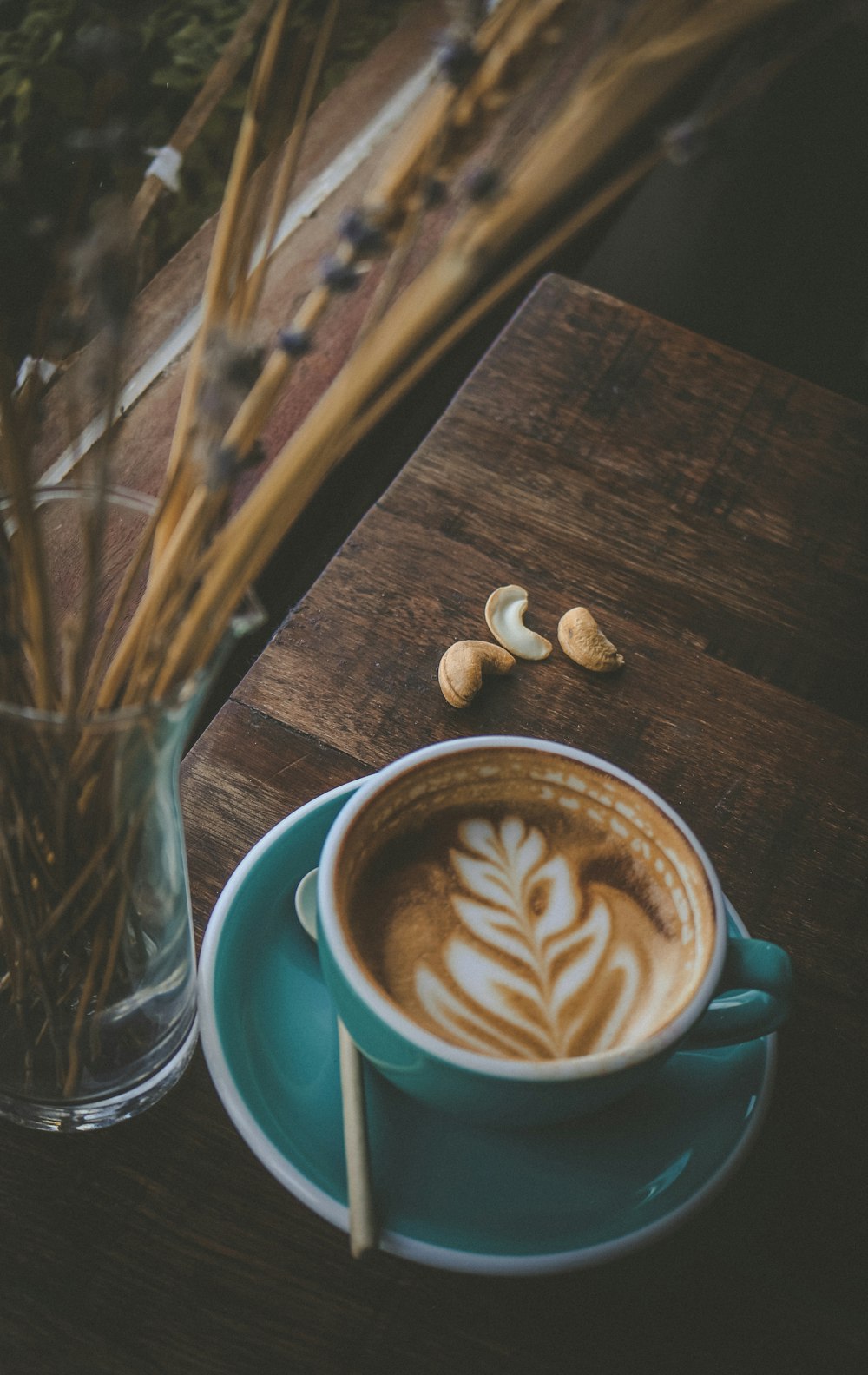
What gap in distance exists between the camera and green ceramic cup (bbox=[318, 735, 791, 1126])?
1.79ft

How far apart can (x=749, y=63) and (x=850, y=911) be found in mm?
580

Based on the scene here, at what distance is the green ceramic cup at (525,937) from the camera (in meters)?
0.54

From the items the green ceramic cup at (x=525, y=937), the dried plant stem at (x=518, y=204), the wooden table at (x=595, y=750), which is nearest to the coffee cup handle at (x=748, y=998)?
the green ceramic cup at (x=525, y=937)

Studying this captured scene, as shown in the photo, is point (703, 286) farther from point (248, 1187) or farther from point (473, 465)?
point (248, 1187)

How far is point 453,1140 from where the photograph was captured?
0.60 m

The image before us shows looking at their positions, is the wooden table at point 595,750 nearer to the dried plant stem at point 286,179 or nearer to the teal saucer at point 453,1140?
the teal saucer at point 453,1140

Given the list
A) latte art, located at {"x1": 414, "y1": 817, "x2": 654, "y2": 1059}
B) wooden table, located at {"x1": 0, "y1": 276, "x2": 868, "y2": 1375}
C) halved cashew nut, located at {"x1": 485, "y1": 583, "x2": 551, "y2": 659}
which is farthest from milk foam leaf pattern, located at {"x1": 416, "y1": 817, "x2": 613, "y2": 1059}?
halved cashew nut, located at {"x1": 485, "y1": 583, "x2": 551, "y2": 659}

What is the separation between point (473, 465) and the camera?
0.99 meters

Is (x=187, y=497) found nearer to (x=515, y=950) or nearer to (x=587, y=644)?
(x=515, y=950)

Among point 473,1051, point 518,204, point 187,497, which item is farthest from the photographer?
point 473,1051

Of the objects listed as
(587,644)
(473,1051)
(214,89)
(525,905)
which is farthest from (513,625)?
(214,89)

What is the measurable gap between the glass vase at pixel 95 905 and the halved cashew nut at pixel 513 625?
1.09ft

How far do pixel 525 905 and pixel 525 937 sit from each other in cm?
2

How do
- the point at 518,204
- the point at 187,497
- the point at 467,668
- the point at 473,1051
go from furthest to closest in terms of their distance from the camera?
1. the point at 467,668
2. the point at 473,1051
3. the point at 187,497
4. the point at 518,204
